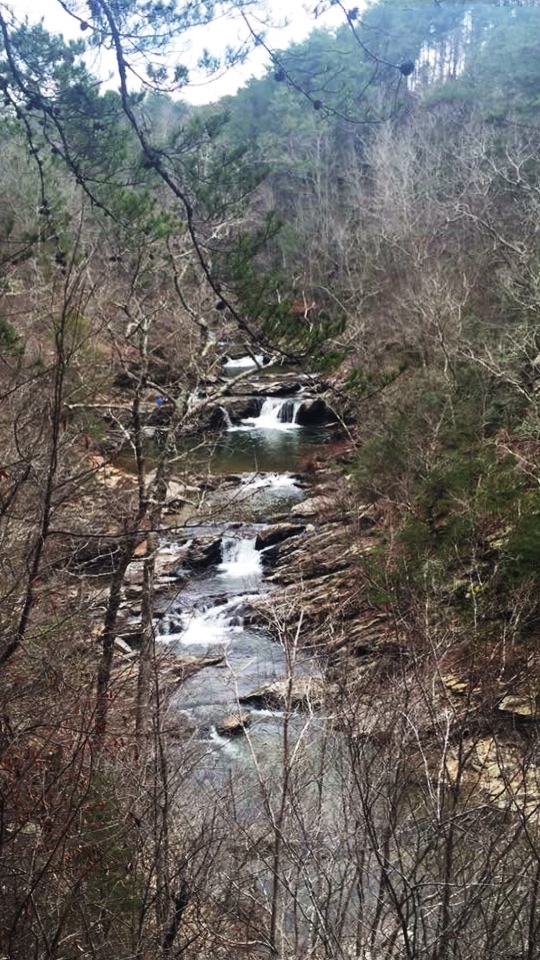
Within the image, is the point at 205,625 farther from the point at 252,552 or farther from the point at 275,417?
the point at 275,417

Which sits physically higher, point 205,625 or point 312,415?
point 312,415

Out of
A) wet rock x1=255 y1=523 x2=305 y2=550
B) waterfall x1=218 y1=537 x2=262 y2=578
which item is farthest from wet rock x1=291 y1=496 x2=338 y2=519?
waterfall x1=218 y1=537 x2=262 y2=578

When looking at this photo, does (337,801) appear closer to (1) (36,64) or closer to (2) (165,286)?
(1) (36,64)

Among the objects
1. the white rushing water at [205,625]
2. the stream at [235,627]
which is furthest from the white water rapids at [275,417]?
the white rushing water at [205,625]

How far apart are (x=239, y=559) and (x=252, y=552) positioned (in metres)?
0.31

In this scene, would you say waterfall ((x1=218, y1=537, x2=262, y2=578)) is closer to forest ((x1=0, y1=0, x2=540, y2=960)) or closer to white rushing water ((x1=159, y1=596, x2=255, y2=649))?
forest ((x1=0, y1=0, x2=540, y2=960))

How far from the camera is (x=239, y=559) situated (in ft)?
48.7

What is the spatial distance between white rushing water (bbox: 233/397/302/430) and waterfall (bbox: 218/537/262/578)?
28.0 feet

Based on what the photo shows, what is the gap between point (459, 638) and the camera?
929cm

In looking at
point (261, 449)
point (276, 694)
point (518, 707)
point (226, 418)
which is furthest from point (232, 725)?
point (226, 418)

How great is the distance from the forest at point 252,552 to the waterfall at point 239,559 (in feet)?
0.34

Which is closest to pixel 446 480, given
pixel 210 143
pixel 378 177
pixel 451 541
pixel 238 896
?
pixel 451 541

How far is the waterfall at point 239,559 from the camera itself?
14438 mm

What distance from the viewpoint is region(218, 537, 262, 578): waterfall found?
14.4 metres
